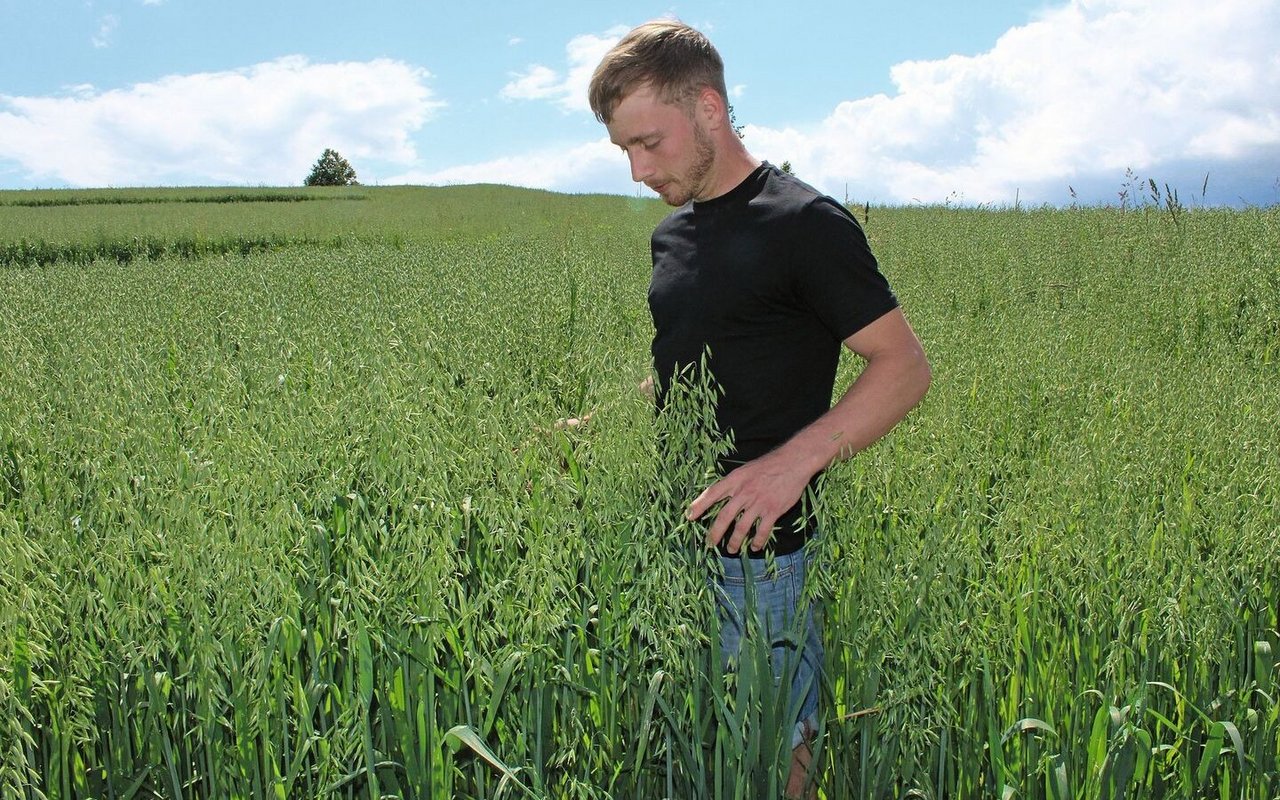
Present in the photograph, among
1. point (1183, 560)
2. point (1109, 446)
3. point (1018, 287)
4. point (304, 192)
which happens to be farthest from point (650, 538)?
point (304, 192)

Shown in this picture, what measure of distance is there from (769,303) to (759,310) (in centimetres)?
3

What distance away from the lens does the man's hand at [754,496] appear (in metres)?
1.49

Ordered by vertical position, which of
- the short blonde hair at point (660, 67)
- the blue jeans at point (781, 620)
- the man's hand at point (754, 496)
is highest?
the short blonde hair at point (660, 67)

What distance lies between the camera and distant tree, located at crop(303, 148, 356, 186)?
65.4m

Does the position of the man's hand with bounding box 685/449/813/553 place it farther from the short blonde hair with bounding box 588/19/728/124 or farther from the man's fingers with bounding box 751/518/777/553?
the short blonde hair with bounding box 588/19/728/124

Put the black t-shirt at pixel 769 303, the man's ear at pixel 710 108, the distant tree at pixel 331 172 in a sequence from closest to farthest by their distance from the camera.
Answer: the black t-shirt at pixel 769 303, the man's ear at pixel 710 108, the distant tree at pixel 331 172

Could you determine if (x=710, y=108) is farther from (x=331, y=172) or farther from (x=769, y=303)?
(x=331, y=172)

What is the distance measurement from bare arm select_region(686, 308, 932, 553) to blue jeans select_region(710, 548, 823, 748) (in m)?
0.18

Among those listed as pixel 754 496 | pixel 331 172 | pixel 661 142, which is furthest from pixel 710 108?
pixel 331 172

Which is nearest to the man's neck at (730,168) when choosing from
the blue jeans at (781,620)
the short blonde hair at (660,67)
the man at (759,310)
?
the man at (759,310)

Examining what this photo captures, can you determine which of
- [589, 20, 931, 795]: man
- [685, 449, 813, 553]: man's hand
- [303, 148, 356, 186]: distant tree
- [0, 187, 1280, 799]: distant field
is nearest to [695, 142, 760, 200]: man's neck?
[589, 20, 931, 795]: man

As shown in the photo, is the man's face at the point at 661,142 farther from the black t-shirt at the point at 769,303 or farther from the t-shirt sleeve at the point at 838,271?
the t-shirt sleeve at the point at 838,271

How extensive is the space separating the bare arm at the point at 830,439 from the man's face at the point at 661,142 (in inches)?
18.0

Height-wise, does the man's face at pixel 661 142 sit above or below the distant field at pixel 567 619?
above
